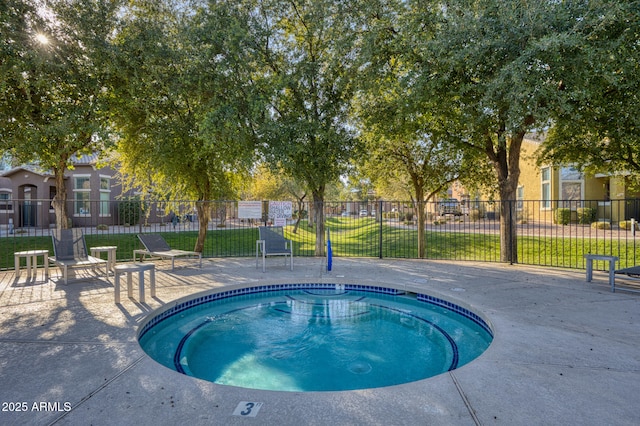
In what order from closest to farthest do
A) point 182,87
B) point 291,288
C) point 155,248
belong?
point 291,288 < point 155,248 < point 182,87

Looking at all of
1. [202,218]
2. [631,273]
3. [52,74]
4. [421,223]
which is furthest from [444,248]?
[52,74]

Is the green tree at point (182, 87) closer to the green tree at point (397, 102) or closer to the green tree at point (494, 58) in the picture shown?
the green tree at point (397, 102)

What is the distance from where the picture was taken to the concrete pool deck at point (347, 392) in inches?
91.5

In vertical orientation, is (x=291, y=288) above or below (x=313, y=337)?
above

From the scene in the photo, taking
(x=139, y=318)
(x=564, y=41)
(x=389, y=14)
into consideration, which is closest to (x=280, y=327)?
(x=139, y=318)

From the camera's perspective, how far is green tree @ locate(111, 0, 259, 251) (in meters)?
8.27

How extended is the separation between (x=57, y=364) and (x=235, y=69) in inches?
306

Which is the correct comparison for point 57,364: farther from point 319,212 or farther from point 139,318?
point 319,212

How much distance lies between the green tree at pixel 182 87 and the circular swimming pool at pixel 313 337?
4.59 meters

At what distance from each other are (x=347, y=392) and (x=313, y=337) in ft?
7.55

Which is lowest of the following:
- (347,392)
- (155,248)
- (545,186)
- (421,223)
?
(347,392)

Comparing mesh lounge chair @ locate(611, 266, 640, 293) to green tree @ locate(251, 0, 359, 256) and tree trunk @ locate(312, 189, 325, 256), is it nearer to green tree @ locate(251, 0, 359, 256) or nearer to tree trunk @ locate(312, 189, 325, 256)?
green tree @ locate(251, 0, 359, 256)

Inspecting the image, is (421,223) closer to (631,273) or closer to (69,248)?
(631,273)

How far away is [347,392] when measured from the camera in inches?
106
